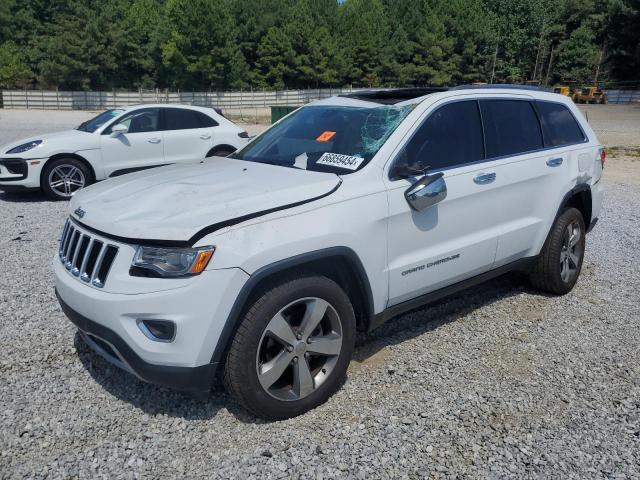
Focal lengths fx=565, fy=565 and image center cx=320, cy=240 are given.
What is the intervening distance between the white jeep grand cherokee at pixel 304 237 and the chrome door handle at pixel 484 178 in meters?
0.02

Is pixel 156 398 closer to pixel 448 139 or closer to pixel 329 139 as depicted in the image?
pixel 329 139

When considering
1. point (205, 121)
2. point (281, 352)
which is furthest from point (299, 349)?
point (205, 121)

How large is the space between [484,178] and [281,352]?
1.95 metres

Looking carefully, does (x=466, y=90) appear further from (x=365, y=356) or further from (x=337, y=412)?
(x=337, y=412)

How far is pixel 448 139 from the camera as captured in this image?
12.7 feet

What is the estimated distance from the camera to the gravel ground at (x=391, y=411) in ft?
9.25

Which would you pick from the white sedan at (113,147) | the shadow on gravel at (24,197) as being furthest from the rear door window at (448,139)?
the shadow on gravel at (24,197)

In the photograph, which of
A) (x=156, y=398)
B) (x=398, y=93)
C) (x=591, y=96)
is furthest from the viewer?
(x=591, y=96)

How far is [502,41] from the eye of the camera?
250 feet

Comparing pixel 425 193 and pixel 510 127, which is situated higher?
pixel 510 127

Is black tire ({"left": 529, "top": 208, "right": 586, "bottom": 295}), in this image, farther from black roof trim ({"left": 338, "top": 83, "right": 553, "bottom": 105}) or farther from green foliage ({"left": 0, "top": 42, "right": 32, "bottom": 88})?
green foliage ({"left": 0, "top": 42, "right": 32, "bottom": 88})

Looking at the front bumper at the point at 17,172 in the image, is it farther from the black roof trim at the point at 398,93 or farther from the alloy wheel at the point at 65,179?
the black roof trim at the point at 398,93

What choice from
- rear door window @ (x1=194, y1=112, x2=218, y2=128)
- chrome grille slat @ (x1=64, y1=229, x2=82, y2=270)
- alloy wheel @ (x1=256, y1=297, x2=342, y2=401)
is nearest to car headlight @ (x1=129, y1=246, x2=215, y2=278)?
alloy wheel @ (x1=256, y1=297, x2=342, y2=401)

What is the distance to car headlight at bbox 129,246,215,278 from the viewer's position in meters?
2.70
